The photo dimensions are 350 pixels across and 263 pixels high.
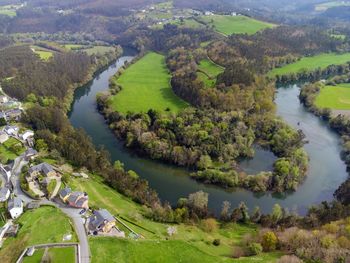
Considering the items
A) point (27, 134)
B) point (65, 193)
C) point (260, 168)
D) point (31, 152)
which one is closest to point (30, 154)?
point (31, 152)

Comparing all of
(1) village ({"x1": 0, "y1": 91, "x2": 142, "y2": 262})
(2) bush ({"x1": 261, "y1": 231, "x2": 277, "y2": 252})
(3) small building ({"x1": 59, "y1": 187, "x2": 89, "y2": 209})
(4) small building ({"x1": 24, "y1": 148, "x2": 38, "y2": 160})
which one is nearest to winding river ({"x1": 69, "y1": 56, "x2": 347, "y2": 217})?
(2) bush ({"x1": 261, "y1": 231, "x2": 277, "y2": 252})

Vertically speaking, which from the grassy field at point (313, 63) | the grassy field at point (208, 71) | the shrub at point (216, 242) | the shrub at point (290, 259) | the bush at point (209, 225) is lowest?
the grassy field at point (313, 63)

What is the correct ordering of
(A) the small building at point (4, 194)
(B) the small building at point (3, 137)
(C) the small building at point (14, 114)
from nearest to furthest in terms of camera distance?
1. (A) the small building at point (4, 194)
2. (B) the small building at point (3, 137)
3. (C) the small building at point (14, 114)

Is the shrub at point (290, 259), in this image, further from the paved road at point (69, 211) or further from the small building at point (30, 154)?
the small building at point (30, 154)

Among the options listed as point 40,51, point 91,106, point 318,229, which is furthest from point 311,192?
point 40,51

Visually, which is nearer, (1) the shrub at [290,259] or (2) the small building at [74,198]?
(1) the shrub at [290,259]

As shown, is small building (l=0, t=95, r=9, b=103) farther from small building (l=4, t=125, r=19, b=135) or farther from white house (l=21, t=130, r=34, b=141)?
white house (l=21, t=130, r=34, b=141)

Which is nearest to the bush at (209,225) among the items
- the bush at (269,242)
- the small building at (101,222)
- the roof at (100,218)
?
the bush at (269,242)
